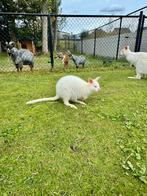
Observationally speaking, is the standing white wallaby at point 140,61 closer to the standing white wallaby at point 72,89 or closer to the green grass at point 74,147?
the green grass at point 74,147

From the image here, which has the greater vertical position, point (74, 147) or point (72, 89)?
point (72, 89)

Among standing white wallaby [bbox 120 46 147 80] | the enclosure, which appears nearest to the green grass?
the enclosure

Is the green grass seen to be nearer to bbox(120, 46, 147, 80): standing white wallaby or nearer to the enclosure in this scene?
the enclosure

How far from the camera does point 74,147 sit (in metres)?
2.20

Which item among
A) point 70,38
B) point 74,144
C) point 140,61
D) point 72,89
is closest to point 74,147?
point 74,144

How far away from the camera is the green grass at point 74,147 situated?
5.82 feet

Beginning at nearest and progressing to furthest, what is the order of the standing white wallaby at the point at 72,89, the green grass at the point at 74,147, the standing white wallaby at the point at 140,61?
the green grass at the point at 74,147, the standing white wallaby at the point at 72,89, the standing white wallaby at the point at 140,61

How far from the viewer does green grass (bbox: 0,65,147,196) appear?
69.8 inches

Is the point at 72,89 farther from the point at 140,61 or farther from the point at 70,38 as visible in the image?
the point at 70,38

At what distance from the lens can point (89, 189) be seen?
5.73ft

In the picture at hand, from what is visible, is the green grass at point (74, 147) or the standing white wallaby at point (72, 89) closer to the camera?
the green grass at point (74, 147)

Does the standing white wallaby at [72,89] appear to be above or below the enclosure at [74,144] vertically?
above

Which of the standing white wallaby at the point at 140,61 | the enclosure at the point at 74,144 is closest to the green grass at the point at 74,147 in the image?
the enclosure at the point at 74,144

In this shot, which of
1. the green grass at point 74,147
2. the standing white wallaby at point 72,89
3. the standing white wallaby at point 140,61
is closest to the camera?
the green grass at point 74,147
